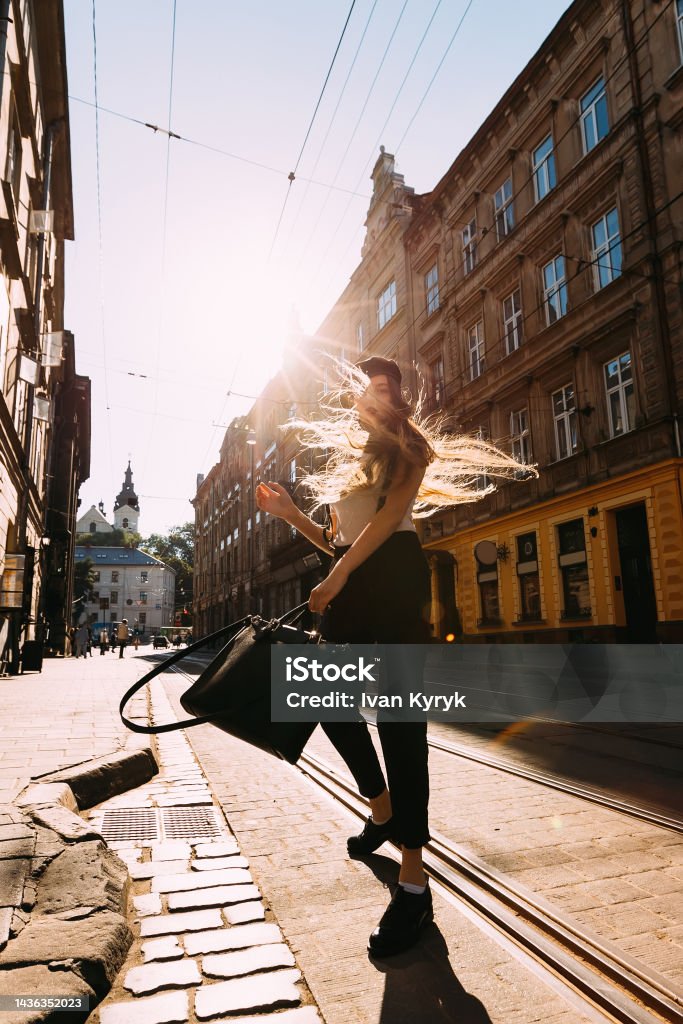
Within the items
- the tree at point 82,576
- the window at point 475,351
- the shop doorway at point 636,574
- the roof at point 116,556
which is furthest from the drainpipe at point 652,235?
the roof at point 116,556

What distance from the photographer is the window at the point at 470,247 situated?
22172mm

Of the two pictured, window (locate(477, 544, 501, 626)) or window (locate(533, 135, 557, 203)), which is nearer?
window (locate(533, 135, 557, 203))

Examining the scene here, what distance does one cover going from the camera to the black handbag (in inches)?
79.9

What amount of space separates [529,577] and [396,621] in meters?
17.2

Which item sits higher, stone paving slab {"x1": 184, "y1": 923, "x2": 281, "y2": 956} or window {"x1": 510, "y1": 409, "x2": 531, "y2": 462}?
window {"x1": 510, "y1": 409, "x2": 531, "y2": 462}

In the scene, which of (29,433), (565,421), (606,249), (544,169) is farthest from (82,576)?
(606,249)

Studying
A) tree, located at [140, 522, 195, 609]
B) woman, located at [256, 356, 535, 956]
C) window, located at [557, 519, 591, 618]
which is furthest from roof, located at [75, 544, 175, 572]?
woman, located at [256, 356, 535, 956]

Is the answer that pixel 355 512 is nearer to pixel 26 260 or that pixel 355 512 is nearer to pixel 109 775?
pixel 109 775

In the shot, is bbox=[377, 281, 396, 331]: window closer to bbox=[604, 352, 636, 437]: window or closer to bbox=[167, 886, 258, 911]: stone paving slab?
bbox=[604, 352, 636, 437]: window

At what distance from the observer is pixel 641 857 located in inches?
110

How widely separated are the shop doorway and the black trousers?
45.4 feet

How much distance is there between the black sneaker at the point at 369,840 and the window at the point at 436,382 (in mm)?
21604

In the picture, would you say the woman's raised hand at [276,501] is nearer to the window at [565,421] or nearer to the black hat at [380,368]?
the black hat at [380,368]

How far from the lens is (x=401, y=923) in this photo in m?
2.01
